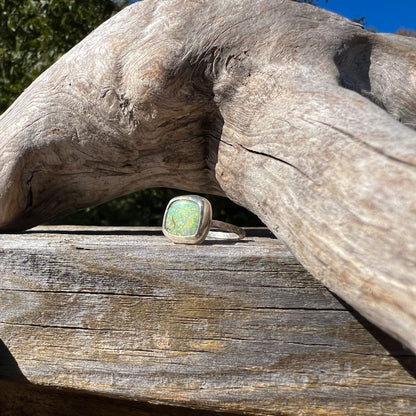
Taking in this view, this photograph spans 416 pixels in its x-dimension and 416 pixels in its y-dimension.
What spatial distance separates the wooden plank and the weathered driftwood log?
0.76 feet

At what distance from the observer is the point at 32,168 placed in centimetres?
240

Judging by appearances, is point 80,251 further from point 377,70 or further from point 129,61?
point 377,70

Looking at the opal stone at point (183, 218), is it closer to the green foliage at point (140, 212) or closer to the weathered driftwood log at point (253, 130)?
the weathered driftwood log at point (253, 130)

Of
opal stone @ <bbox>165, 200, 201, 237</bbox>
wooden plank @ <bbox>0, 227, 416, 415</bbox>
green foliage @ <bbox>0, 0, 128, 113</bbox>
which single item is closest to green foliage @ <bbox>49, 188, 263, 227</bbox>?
green foliage @ <bbox>0, 0, 128, 113</bbox>

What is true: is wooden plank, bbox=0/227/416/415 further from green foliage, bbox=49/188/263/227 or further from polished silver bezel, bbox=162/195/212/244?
green foliage, bbox=49/188/263/227

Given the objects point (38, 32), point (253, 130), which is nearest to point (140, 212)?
point (38, 32)

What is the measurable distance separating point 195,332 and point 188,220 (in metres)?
0.41

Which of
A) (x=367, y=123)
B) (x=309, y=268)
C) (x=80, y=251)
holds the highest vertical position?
(x=367, y=123)

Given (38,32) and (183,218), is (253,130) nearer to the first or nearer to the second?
(183,218)

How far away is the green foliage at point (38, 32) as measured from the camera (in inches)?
179

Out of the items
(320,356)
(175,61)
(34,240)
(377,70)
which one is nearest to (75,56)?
(175,61)

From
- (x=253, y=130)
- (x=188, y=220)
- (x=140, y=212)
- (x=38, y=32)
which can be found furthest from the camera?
(x=140, y=212)

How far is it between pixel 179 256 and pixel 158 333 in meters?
0.25

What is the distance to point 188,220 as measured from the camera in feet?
6.44
